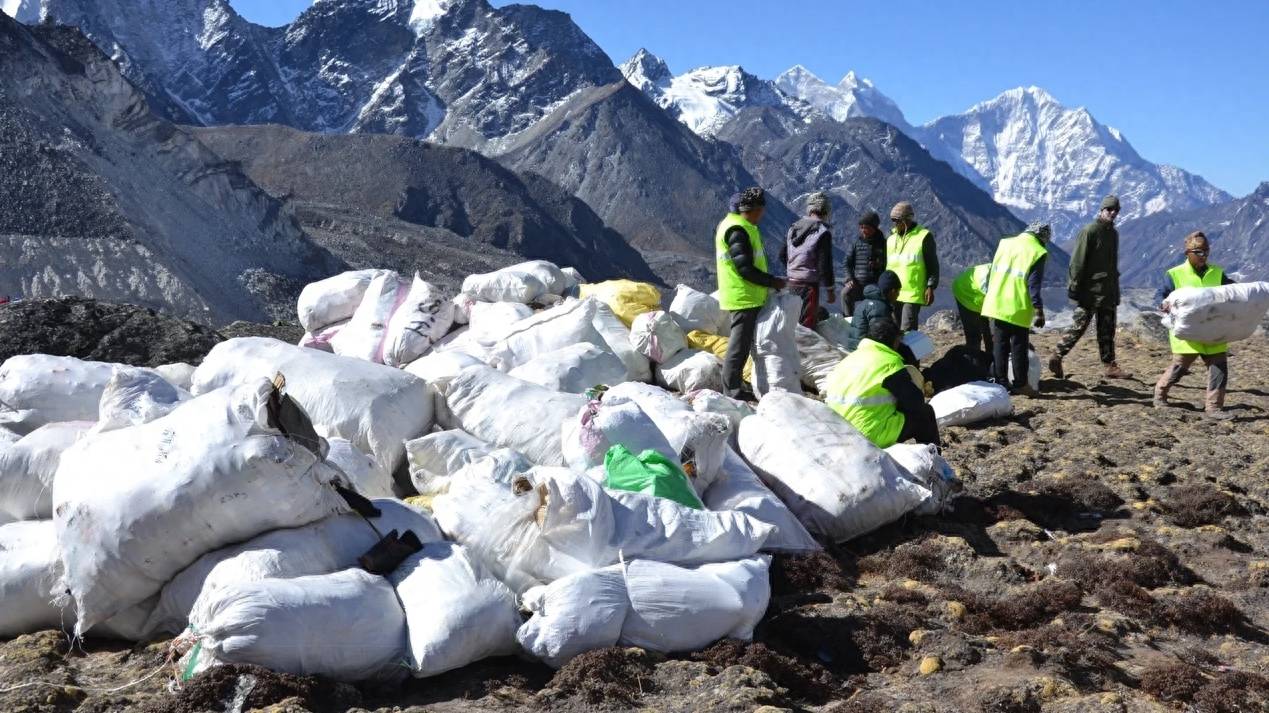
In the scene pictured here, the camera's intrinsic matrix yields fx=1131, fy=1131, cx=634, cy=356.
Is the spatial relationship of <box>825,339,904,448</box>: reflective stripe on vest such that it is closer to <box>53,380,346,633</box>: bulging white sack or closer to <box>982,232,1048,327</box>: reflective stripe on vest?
<box>982,232,1048,327</box>: reflective stripe on vest

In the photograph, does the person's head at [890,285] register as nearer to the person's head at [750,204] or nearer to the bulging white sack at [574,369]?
the person's head at [750,204]

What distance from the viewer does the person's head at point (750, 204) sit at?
6.74m

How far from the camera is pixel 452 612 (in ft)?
11.2

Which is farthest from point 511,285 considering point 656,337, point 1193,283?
point 1193,283

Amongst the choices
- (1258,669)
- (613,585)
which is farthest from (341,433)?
(1258,669)

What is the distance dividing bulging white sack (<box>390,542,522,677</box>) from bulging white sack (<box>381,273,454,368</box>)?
11.6 feet

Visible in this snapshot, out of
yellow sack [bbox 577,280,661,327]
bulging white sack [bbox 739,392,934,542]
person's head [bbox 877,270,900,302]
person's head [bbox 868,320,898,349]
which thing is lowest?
bulging white sack [bbox 739,392,934,542]

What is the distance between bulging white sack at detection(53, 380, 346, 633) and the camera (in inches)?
139

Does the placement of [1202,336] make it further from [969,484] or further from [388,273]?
[388,273]

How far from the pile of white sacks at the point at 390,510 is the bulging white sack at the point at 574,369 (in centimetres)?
81

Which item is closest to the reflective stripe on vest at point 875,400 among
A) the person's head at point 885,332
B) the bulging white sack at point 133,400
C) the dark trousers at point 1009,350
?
the person's head at point 885,332

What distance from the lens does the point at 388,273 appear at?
7.66 meters

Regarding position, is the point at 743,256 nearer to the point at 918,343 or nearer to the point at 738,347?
the point at 738,347

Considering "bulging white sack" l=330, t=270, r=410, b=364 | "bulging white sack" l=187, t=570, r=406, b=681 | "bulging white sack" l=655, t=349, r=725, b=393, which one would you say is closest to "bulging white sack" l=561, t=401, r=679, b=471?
"bulging white sack" l=187, t=570, r=406, b=681
